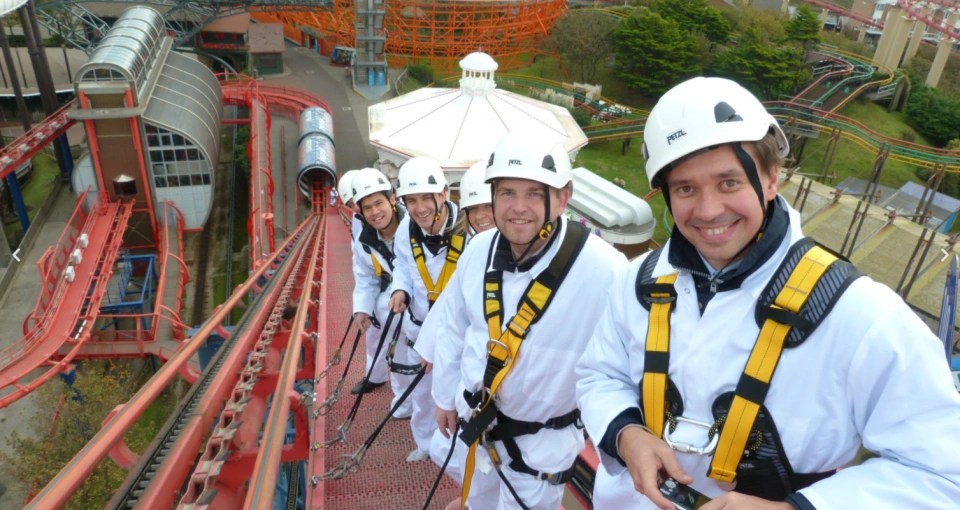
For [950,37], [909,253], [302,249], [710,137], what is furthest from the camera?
[950,37]

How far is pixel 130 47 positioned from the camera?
19.2 meters

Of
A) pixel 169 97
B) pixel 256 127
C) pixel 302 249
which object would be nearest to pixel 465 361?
pixel 302 249

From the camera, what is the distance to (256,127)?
24.0 metres

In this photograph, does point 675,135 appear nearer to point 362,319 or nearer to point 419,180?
point 419,180

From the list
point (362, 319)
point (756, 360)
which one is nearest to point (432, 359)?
point (362, 319)

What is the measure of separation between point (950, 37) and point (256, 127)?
38.0 m

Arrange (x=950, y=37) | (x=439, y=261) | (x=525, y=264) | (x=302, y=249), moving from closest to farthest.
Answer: (x=525, y=264), (x=439, y=261), (x=302, y=249), (x=950, y=37)

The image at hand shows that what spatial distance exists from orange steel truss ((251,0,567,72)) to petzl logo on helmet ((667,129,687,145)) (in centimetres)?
3444

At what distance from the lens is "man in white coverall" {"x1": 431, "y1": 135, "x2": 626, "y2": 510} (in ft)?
10.6

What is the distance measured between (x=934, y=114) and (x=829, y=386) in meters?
41.7

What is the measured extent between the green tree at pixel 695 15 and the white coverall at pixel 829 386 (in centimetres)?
3994

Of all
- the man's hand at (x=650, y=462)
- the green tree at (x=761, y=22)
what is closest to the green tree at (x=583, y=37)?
the green tree at (x=761, y=22)

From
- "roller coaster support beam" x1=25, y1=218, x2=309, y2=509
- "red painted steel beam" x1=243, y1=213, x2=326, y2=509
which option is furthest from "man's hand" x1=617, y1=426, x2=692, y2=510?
"roller coaster support beam" x1=25, y1=218, x2=309, y2=509

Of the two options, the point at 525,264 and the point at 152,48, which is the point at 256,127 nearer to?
the point at 152,48
